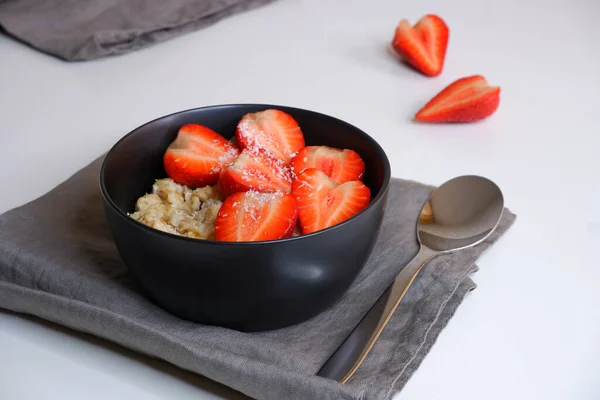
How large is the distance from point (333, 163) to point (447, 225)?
0.60 feet

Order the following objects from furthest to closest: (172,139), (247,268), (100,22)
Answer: (100,22) < (172,139) < (247,268)

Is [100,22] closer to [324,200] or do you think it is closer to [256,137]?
[256,137]

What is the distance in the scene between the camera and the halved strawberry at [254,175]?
2.59 feet

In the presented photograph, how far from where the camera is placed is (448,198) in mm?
962

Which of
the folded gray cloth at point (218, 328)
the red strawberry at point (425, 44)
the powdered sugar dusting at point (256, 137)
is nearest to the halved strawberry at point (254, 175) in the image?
the powdered sugar dusting at point (256, 137)

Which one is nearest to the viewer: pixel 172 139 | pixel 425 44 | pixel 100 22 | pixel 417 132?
pixel 172 139

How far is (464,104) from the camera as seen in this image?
127 centimetres

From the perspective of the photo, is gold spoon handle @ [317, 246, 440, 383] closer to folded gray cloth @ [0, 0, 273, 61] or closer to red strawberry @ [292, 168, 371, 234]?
red strawberry @ [292, 168, 371, 234]

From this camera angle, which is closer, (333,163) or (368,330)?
(368,330)

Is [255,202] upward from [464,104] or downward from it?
upward

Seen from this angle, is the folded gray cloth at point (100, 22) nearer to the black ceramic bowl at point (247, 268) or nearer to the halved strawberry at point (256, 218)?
the black ceramic bowl at point (247, 268)

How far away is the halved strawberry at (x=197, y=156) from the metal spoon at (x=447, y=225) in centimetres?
24

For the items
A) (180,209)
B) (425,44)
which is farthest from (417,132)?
(180,209)

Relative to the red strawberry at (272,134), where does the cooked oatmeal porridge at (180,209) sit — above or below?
below
